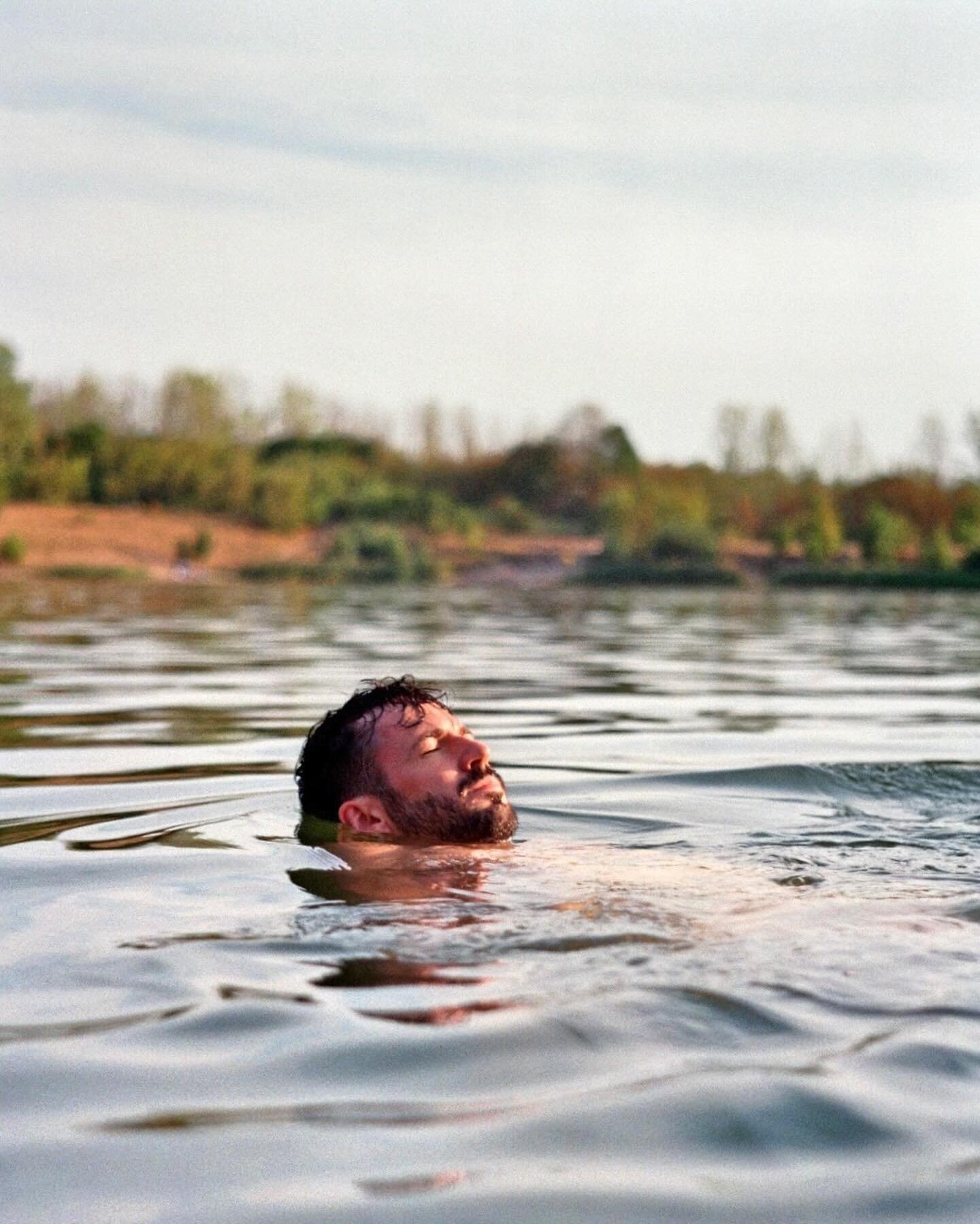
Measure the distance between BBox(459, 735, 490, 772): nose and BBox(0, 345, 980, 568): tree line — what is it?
41795 millimetres

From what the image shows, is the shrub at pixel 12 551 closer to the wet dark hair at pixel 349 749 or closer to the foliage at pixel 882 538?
the foliage at pixel 882 538

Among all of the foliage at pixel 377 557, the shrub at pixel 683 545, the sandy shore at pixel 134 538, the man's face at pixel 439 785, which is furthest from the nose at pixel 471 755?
the shrub at pixel 683 545

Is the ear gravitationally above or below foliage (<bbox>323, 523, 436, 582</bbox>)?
below

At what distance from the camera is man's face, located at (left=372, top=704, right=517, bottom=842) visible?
4.67 meters

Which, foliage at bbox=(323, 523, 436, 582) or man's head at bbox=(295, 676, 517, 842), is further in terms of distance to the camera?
foliage at bbox=(323, 523, 436, 582)

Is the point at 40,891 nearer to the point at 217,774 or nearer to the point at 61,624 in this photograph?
the point at 217,774

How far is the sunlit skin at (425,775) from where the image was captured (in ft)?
15.3

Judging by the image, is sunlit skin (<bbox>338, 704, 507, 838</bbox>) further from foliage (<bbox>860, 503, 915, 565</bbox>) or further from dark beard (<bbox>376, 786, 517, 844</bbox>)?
foliage (<bbox>860, 503, 915, 565</bbox>)

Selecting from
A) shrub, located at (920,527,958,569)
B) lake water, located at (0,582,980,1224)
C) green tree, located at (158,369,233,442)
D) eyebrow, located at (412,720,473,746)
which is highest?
green tree, located at (158,369,233,442)

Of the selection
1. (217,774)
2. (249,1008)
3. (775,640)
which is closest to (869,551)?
(775,640)

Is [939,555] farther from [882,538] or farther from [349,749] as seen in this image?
[349,749]

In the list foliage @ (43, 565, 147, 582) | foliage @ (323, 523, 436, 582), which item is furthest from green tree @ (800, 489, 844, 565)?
foliage @ (43, 565, 147, 582)

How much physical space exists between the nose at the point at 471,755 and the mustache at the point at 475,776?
14mm

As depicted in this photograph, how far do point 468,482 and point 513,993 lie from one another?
221 ft
